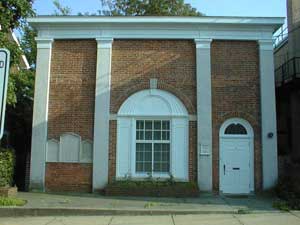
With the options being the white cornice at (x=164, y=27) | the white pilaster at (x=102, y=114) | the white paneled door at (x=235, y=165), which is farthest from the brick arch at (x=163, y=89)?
the white cornice at (x=164, y=27)

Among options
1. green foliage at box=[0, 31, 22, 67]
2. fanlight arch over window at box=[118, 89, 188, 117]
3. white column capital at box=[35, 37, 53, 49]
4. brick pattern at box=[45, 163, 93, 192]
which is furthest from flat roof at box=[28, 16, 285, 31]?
brick pattern at box=[45, 163, 93, 192]

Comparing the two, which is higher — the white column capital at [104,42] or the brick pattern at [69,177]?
the white column capital at [104,42]

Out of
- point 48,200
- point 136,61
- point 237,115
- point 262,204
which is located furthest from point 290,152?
point 48,200

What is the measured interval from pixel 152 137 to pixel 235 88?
3.61m

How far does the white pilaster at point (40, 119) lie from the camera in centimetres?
1609

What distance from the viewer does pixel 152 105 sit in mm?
16359

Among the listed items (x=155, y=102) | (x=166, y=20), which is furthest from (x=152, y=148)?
(x=166, y=20)

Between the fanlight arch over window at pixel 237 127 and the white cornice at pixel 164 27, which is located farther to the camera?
the white cornice at pixel 164 27

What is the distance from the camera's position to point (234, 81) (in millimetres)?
16312

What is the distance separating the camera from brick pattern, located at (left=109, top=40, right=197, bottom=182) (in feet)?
53.5

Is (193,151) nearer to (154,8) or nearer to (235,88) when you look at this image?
(235,88)

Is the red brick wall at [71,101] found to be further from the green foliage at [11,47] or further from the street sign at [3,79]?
the street sign at [3,79]

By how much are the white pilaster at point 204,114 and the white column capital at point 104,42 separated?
3.28 m

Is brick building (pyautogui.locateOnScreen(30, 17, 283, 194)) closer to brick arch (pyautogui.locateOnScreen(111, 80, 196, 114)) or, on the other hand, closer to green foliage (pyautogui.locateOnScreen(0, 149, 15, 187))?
brick arch (pyautogui.locateOnScreen(111, 80, 196, 114))
